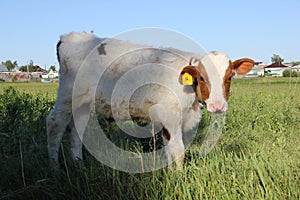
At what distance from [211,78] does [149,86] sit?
85cm

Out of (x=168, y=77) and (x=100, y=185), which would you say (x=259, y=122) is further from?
(x=100, y=185)

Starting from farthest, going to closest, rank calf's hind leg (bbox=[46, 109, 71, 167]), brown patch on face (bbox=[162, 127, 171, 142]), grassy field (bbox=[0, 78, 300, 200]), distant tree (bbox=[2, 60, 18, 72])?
1. distant tree (bbox=[2, 60, 18, 72])
2. calf's hind leg (bbox=[46, 109, 71, 167])
3. brown patch on face (bbox=[162, 127, 171, 142])
4. grassy field (bbox=[0, 78, 300, 200])

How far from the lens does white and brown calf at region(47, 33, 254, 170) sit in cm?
Answer: 468

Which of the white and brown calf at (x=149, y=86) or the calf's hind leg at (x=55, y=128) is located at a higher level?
the white and brown calf at (x=149, y=86)

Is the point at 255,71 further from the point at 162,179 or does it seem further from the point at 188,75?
the point at 162,179

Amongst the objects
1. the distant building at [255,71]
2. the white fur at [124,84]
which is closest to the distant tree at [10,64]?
the distant building at [255,71]

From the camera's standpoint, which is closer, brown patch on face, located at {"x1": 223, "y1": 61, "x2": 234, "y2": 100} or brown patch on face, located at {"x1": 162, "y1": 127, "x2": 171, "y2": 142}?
brown patch on face, located at {"x1": 223, "y1": 61, "x2": 234, "y2": 100}

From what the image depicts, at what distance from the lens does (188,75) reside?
471 cm

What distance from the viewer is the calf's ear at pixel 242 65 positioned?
194 inches

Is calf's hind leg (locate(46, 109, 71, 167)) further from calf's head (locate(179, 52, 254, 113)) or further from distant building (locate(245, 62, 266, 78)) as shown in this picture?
distant building (locate(245, 62, 266, 78))

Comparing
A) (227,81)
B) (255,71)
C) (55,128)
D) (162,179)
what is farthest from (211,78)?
(255,71)

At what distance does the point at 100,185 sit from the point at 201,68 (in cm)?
178

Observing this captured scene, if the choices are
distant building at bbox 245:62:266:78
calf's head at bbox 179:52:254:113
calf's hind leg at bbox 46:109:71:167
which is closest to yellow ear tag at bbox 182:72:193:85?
calf's head at bbox 179:52:254:113

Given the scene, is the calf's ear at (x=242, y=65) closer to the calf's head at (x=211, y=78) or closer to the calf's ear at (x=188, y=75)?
the calf's head at (x=211, y=78)
